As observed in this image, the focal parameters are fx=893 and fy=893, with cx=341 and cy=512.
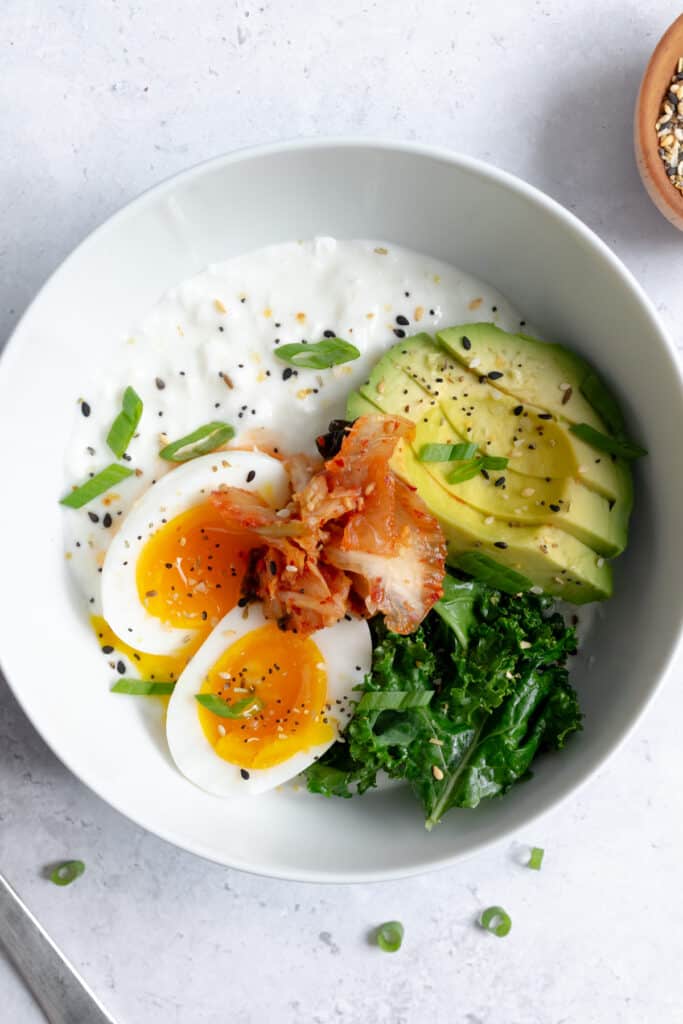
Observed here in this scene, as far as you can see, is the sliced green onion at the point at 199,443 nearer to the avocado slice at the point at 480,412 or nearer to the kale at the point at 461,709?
the avocado slice at the point at 480,412

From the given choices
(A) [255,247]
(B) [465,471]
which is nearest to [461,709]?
(B) [465,471]

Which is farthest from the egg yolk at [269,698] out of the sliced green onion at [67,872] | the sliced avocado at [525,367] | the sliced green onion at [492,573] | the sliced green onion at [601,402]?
the sliced green onion at [601,402]

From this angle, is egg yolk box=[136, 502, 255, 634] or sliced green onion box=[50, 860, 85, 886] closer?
egg yolk box=[136, 502, 255, 634]

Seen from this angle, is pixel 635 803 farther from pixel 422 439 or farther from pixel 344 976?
pixel 422 439

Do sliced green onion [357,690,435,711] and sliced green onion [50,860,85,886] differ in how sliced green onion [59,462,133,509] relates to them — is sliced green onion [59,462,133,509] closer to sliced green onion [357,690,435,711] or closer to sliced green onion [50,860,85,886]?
sliced green onion [357,690,435,711]

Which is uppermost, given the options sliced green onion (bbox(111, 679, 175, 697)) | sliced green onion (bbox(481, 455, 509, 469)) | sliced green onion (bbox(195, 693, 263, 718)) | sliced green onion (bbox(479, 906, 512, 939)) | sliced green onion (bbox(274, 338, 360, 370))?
sliced green onion (bbox(274, 338, 360, 370))

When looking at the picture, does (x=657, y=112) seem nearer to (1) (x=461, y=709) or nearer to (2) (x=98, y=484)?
(1) (x=461, y=709)

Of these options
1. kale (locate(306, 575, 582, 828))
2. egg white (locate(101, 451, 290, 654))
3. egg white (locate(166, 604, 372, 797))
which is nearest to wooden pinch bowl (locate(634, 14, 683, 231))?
kale (locate(306, 575, 582, 828))
